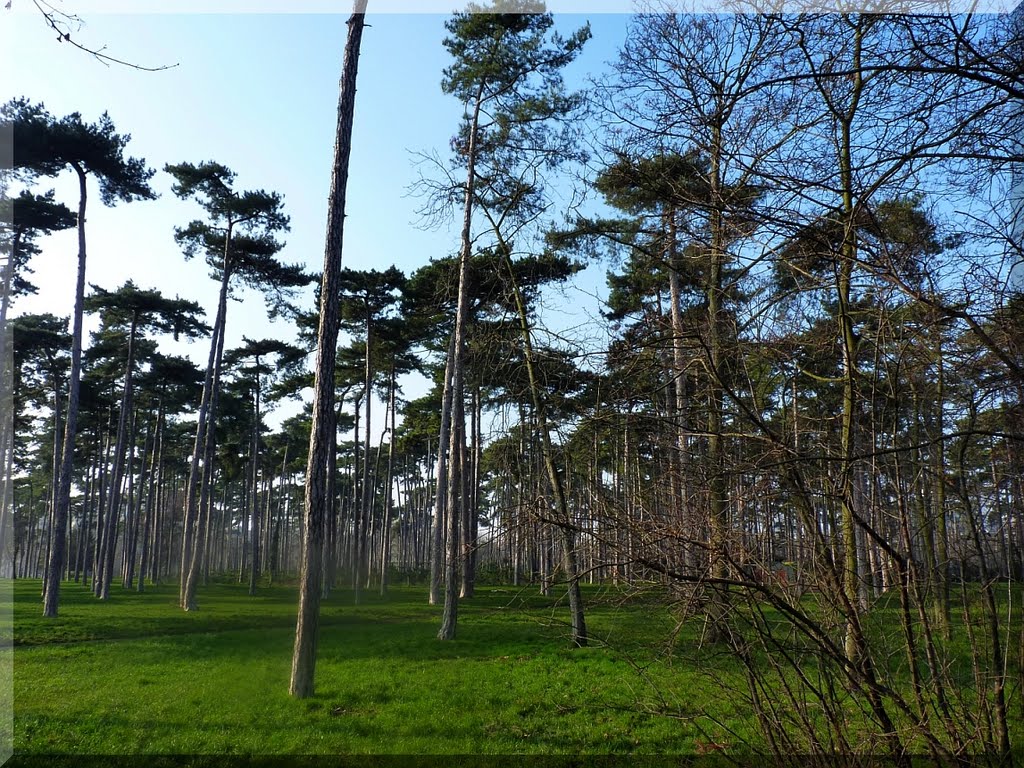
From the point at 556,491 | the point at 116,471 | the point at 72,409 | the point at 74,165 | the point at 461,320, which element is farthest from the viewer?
the point at 116,471

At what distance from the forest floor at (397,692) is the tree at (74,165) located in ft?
11.6

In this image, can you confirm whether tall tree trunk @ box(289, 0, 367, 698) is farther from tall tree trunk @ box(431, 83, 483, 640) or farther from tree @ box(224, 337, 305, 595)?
tree @ box(224, 337, 305, 595)

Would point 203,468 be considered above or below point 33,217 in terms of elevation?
below

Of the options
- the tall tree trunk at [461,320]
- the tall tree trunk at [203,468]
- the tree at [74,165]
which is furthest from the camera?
the tall tree trunk at [203,468]

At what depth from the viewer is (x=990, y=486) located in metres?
2.71

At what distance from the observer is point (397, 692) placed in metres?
7.24

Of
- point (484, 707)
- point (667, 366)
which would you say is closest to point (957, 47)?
point (667, 366)

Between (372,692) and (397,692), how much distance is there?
0.28m

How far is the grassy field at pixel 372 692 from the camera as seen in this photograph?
5402 mm

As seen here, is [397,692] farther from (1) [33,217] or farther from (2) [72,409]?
(1) [33,217]

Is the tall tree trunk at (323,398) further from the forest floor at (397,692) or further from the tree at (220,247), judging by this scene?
the tree at (220,247)

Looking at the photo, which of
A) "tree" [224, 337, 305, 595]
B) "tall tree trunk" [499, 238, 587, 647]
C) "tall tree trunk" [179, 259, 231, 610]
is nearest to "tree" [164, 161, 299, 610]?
"tall tree trunk" [179, 259, 231, 610]

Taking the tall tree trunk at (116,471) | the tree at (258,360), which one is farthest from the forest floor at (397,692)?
the tree at (258,360)

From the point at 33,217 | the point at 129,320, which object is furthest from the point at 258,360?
the point at 33,217
